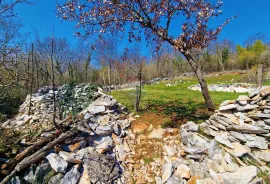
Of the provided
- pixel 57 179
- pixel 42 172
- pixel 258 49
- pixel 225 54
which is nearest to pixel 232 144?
pixel 57 179

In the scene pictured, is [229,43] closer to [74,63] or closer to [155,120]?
[74,63]

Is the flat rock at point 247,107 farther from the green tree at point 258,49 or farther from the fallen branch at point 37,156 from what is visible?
the green tree at point 258,49

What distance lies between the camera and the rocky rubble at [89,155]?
3787 millimetres

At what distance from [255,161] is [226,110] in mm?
1402

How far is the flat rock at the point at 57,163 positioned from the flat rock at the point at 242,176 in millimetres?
3408

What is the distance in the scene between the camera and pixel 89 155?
4.21 meters

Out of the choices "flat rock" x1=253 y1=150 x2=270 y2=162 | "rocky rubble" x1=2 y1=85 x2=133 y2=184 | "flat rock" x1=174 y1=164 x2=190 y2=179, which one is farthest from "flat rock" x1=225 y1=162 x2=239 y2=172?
"rocky rubble" x1=2 y1=85 x2=133 y2=184

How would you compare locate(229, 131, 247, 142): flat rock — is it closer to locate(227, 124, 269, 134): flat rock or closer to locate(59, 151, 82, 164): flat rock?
locate(227, 124, 269, 134): flat rock

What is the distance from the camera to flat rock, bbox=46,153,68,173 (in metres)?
3.78

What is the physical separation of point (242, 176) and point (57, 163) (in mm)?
3855

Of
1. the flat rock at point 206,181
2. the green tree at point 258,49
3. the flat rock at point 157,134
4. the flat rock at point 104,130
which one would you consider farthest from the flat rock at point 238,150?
the green tree at point 258,49

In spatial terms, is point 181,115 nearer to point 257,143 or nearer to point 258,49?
point 257,143

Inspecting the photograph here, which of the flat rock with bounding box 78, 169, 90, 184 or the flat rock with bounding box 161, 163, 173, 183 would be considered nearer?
the flat rock with bounding box 78, 169, 90, 184

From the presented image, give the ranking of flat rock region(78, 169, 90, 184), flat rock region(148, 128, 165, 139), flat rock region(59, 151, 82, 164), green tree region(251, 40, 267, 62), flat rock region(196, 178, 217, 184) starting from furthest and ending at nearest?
green tree region(251, 40, 267, 62) < flat rock region(148, 128, 165, 139) < flat rock region(59, 151, 82, 164) < flat rock region(78, 169, 90, 184) < flat rock region(196, 178, 217, 184)
